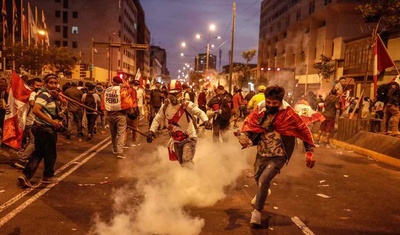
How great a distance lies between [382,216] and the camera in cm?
577

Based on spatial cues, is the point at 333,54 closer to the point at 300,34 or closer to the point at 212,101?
the point at 300,34

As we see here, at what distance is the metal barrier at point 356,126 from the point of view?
1302 cm

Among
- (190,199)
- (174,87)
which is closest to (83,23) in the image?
(174,87)

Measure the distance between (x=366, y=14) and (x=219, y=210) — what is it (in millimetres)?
11824

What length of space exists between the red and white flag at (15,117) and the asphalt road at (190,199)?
0.60m

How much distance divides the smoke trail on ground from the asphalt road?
0.01 m

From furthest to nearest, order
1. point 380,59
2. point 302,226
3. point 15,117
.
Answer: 1. point 380,59
2. point 15,117
3. point 302,226

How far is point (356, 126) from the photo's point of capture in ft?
43.2

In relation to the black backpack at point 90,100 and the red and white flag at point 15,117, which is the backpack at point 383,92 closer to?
the black backpack at point 90,100

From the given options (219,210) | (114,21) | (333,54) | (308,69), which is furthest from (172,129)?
(114,21)

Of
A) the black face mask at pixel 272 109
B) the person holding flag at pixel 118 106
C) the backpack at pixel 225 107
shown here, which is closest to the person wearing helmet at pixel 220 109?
the backpack at pixel 225 107

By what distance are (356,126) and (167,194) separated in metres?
9.15

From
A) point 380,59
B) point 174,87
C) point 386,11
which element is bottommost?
point 174,87

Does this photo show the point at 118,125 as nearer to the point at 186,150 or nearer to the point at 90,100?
the point at 186,150
